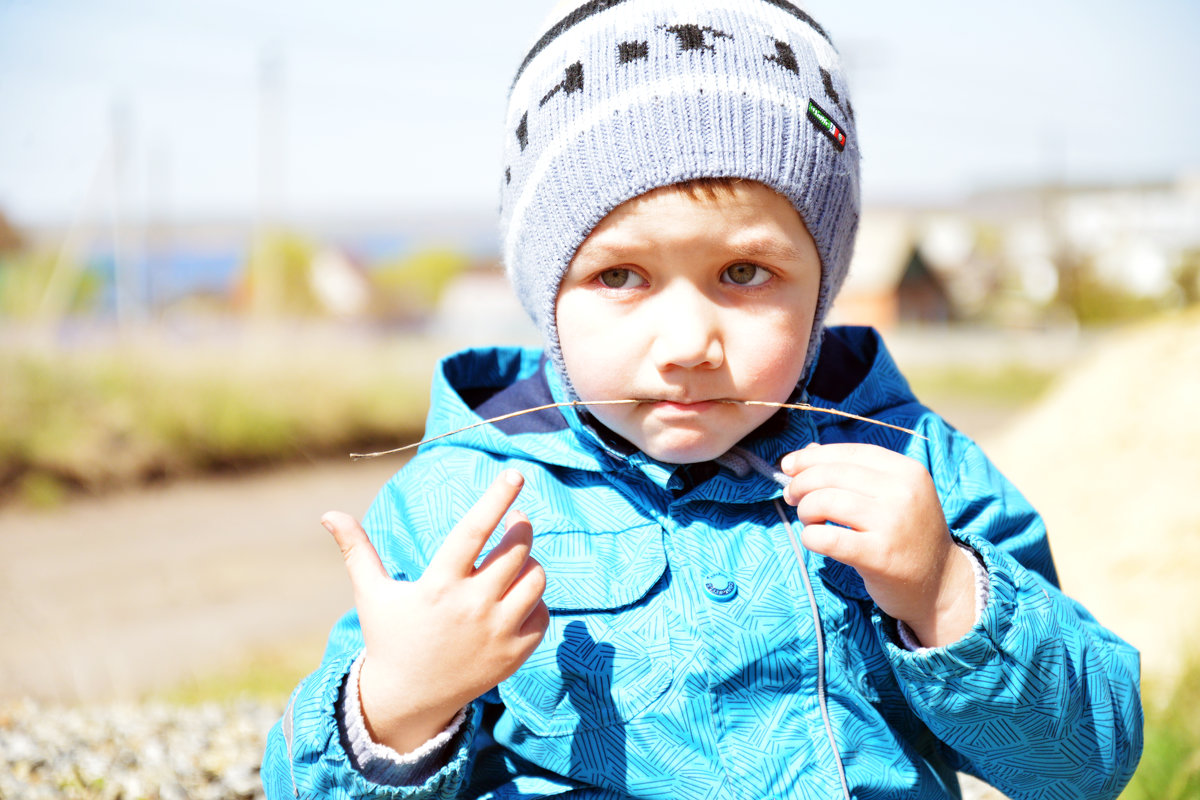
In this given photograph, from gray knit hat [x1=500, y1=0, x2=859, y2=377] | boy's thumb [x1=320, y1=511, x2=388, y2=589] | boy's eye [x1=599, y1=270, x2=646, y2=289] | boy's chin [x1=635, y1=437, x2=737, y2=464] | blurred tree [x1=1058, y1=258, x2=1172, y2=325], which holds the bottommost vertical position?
boy's thumb [x1=320, y1=511, x2=388, y2=589]

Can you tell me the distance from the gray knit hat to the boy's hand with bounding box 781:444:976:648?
32 centimetres

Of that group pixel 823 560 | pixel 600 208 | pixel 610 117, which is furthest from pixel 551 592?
pixel 610 117

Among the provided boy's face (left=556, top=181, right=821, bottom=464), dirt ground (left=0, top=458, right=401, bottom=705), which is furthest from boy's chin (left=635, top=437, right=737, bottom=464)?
dirt ground (left=0, top=458, right=401, bottom=705)

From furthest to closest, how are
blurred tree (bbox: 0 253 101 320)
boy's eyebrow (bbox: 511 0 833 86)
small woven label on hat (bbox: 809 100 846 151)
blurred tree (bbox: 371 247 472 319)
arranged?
1. blurred tree (bbox: 371 247 472 319)
2. blurred tree (bbox: 0 253 101 320)
3. boy's eyebrow (bbox: 511 0 833 86)
4. small woven label on hat (bbox: 809 100 846 151)

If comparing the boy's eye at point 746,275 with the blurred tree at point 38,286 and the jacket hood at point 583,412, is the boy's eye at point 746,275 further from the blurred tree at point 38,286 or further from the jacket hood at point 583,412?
the blurred tree at point 38,286

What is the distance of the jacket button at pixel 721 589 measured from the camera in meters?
1.48

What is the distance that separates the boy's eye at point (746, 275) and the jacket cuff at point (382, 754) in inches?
30.2

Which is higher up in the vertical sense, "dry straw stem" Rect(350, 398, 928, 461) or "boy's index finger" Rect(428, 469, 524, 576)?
A: "dry straw stem" Rect(350, 398, 928, 461)

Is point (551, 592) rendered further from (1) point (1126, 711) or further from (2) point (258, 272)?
(2) point (258, 272)

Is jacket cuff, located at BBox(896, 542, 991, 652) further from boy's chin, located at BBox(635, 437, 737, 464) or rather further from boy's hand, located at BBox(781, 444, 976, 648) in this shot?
boy's chin, located at BBox(635, 437, 737, 464)

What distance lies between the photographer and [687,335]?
137 cm

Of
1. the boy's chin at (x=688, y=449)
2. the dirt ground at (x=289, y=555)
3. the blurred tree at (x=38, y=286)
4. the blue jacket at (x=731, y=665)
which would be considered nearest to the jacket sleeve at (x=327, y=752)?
the blue jacket at (x=731, y=665)

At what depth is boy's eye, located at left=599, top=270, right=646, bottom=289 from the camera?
4.86ft

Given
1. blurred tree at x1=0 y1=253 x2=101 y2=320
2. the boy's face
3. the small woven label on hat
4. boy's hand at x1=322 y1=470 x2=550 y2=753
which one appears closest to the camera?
boy's hand at x1=322 y1=470 x2=550 y2=753
